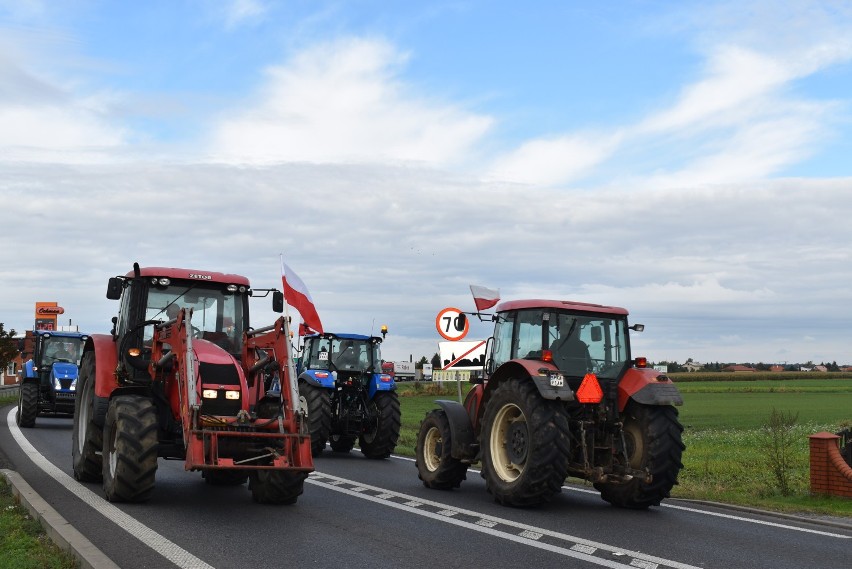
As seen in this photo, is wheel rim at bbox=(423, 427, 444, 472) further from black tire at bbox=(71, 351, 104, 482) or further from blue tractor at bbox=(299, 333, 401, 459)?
blue tractor at bbox=(299, 333, 401, 459)

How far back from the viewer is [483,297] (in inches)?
623

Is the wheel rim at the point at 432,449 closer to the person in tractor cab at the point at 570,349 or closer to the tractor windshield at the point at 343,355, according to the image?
the person in tractor cab at the point at 570,349

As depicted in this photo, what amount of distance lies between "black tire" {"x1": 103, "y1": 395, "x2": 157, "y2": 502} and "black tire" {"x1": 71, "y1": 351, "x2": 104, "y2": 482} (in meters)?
1.48

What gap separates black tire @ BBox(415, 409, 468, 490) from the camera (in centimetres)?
1363

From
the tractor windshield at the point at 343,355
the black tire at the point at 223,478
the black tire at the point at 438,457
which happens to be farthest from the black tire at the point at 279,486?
the tractor windshield at the point at 343,355

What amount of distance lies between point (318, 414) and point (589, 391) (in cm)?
781

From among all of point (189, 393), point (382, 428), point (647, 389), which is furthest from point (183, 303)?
point (382, 428)

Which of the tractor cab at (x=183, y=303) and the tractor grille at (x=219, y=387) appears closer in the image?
the tractor grille at (x=219, y=387)

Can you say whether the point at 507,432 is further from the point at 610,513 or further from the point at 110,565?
the point at 110,565

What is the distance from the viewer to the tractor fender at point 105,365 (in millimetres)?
12523

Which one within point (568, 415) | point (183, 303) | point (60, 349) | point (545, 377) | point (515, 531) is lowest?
point (515, 531)

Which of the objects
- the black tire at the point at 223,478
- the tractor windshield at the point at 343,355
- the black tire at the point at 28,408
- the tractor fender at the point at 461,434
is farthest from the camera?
the black tire at the point at 28,408

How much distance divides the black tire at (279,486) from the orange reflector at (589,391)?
341 centimetres

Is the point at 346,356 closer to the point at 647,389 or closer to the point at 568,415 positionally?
the point at 568,415
